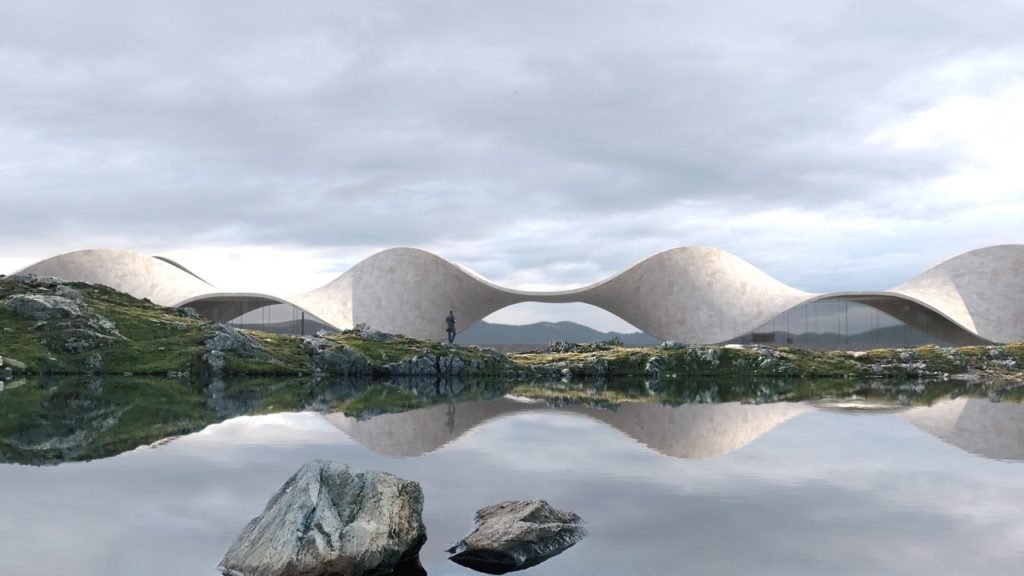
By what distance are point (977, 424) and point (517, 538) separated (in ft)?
39.7

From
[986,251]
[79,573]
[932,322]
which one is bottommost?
[79,573]

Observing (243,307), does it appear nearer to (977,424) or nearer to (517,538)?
(977,424)

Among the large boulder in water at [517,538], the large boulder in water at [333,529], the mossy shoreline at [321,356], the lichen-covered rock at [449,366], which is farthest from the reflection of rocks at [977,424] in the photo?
the lichen-covered rock at [449,366]

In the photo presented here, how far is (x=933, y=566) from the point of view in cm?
618

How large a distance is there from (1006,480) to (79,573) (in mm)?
9470

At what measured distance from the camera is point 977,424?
15.0 m

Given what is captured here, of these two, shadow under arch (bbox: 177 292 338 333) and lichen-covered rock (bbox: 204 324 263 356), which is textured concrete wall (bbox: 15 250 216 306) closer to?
shadow under arch (bbox: 177 292 338 333)

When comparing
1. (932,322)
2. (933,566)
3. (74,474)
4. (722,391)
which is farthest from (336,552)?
(932,322)

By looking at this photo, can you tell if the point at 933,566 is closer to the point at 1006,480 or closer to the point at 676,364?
the point at 1006,480

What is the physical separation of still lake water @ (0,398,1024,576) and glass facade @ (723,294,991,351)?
113ft

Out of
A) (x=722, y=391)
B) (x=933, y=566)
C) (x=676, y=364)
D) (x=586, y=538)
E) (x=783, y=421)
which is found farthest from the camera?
(x=676, y=364)

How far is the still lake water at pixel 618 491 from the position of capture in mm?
6344

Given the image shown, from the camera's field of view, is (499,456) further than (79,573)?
Yes

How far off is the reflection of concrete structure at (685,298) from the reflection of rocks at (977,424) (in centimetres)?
2879
